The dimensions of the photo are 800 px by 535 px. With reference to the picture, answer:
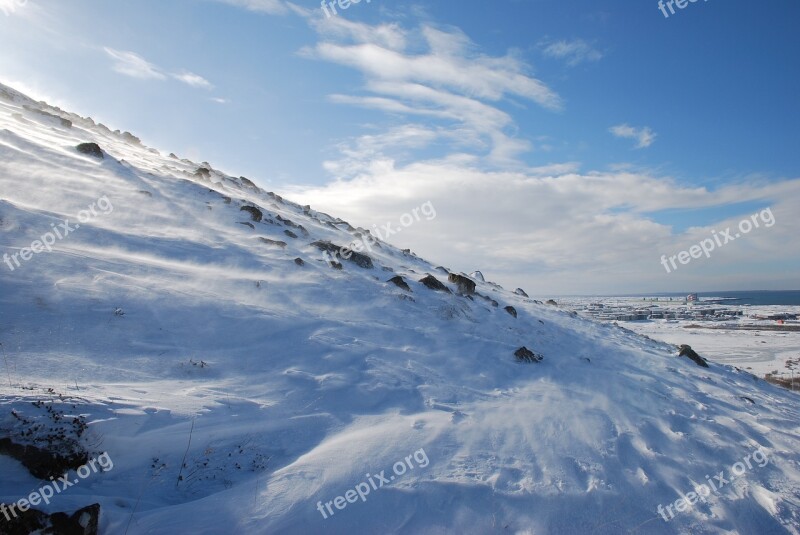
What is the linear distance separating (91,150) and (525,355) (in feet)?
70.4

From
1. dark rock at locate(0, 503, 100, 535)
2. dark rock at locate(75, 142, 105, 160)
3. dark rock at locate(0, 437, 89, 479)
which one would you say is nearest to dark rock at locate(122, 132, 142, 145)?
dark rock at locate(75, 142, 105, 160)

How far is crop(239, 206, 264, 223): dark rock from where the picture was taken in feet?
59.4

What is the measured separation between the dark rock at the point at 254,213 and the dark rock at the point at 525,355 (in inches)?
503

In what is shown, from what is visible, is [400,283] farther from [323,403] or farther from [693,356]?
[693,356]

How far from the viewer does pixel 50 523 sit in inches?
146

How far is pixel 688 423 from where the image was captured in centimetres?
881

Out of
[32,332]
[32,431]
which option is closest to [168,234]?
[32,332]

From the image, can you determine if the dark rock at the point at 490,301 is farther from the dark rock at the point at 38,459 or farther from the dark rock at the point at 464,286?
the dark rock at the point at 38,459

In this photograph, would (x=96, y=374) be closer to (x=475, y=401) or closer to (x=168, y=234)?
(x=475, y=401)

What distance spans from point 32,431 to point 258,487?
2.68 metres

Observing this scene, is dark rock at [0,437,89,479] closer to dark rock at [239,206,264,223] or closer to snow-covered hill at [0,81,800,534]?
snow-covered hill at [0,81,800,534]

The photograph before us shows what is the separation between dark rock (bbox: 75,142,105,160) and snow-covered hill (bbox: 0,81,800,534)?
447 cm

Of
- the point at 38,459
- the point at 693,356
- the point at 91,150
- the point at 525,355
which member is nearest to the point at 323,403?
the point at 38,459

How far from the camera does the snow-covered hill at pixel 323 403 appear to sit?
5.08 m
